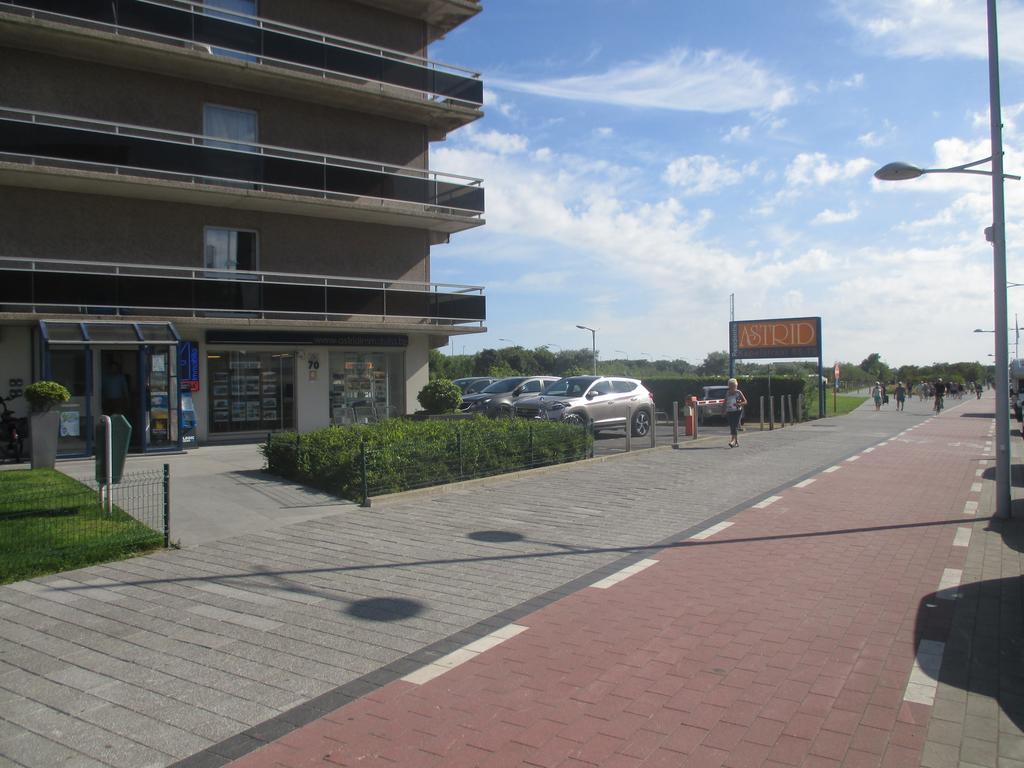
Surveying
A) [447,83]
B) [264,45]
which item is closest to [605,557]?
[264,45]

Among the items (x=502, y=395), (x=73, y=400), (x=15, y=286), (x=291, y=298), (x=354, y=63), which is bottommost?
(x=502, y=395)

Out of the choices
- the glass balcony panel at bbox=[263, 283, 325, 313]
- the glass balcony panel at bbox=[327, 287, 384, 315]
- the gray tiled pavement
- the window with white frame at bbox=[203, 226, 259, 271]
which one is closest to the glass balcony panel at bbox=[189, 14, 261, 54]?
the window with white frame at bbox=[203, 226, 259, 271]

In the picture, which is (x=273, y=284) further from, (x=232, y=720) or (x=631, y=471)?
(x=232, y=720)

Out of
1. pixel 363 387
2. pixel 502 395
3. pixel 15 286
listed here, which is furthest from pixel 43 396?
pixel 502 395

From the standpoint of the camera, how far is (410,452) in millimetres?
11297

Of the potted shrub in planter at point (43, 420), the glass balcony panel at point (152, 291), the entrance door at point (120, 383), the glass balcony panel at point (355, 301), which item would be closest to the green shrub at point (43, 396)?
the potted shrub in planter at point (43, 420)

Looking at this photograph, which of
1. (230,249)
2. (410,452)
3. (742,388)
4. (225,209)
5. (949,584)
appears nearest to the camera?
(949,584)

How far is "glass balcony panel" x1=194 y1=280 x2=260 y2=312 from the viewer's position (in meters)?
18.5

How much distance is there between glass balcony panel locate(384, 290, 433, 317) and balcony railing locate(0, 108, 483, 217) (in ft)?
8.27

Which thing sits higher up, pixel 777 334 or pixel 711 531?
pixel 777 334

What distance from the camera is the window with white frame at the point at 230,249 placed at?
19.7m

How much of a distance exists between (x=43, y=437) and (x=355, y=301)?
9.03m

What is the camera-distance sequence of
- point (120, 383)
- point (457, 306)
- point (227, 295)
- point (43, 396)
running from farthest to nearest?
point (457, 306) < point (227, 295) < point (120, 383) < point (43, 396)

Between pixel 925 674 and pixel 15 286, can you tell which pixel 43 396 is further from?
pixel 925 674
